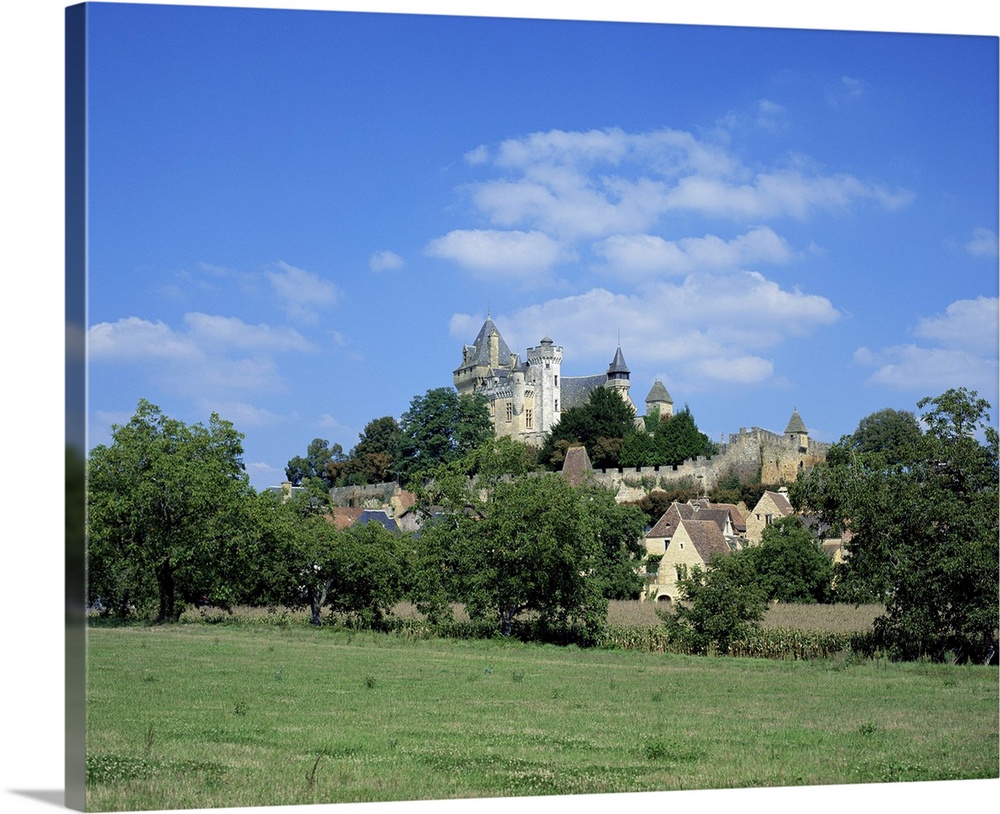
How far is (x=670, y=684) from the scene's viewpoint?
1534 cm

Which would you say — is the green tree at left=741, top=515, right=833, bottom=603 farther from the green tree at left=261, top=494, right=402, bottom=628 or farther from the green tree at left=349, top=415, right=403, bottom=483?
the green tree at left=261, top=494, right=402, bottom=628

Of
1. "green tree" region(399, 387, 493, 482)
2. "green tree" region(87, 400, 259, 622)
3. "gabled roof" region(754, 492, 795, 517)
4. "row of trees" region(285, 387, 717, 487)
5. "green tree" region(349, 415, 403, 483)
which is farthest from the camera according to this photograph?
"gabled roof" region(754, 492, 795, 517)

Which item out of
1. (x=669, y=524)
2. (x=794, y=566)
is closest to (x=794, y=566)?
(x=794, y=566)

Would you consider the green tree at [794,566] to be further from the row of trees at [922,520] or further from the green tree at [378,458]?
the row of trees at [922,520]

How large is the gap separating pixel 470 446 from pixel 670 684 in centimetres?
1746

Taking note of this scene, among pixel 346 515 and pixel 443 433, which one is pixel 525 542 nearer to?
pixel 443 433

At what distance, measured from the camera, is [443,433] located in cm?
3038

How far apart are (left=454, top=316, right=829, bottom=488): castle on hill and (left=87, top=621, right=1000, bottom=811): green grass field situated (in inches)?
750

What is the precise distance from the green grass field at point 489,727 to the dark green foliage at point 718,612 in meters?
3.94

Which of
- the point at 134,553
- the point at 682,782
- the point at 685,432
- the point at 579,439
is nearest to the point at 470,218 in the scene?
the point at 682,782

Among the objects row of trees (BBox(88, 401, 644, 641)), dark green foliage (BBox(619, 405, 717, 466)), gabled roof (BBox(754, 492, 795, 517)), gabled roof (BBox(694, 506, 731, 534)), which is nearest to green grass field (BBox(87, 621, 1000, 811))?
row of trees (BBox(88, 401, 644, 641))

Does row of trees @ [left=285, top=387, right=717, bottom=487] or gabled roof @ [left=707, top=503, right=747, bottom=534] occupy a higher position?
row of trees @ [left=285, top=387, right=717, bottom=487]

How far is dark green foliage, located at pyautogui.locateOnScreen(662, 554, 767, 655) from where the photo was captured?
20953mm

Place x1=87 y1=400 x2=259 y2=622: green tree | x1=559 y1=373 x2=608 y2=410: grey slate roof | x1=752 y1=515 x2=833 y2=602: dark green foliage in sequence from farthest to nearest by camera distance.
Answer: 1. x1=559 y1=373 x2=608 y2=410: grey slate roof
2. x1=752 y1=515 x2=833 y2=602: dark green foliage
3. x1=87 y1=400 x2=259 y2=622: green tree
